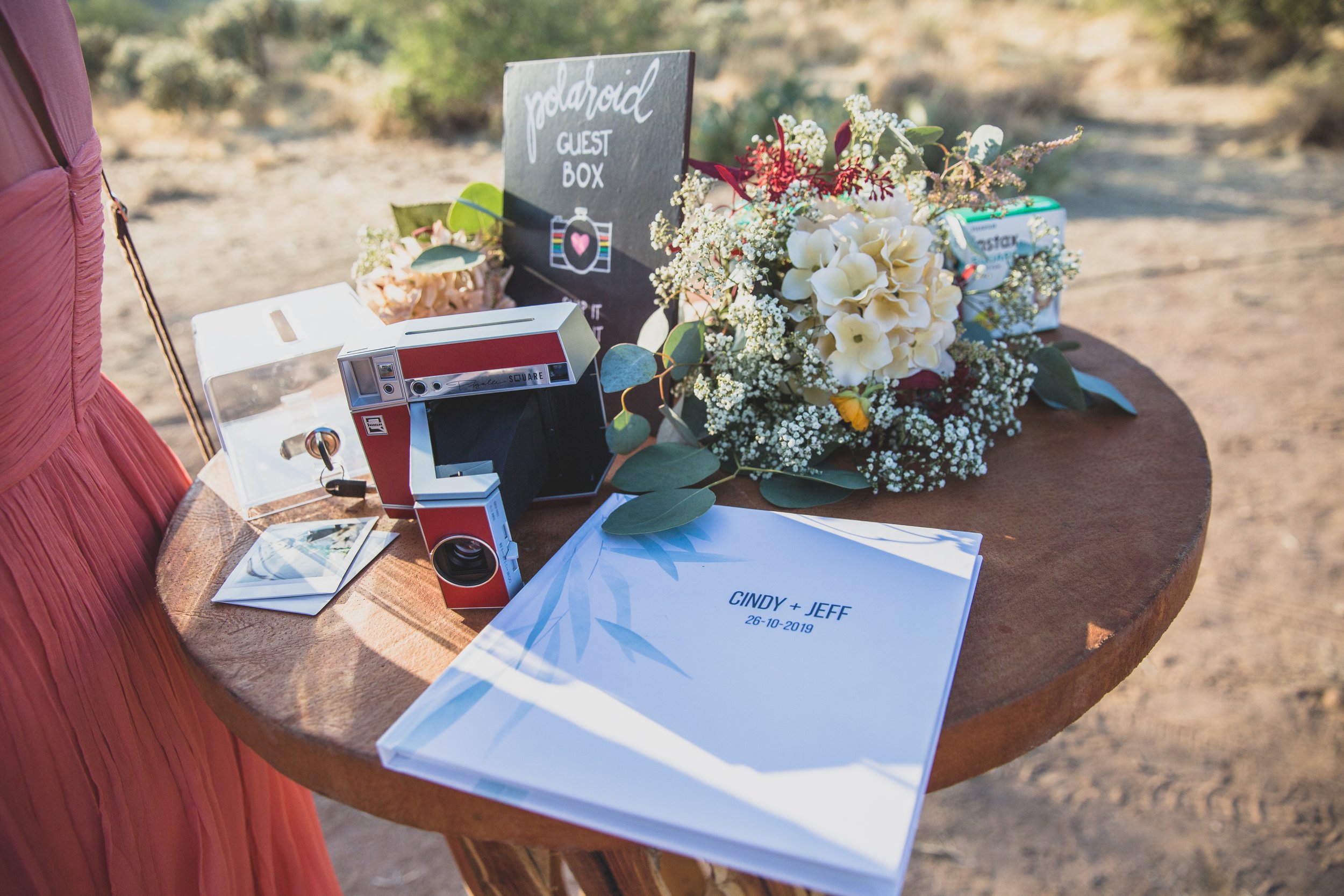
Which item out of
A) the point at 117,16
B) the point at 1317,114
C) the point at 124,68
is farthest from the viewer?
the point at 117,16

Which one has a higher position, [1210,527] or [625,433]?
[625,433]

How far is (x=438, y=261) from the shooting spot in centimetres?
117

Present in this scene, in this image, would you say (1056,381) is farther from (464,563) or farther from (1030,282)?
(464,563)

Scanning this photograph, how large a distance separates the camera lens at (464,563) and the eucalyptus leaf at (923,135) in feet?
2.57

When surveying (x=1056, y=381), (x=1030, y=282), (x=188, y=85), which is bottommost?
(x=188, y=85)

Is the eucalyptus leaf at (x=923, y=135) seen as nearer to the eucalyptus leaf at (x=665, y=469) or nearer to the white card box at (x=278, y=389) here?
the eucalyptus leaf at (x=665, y=469)

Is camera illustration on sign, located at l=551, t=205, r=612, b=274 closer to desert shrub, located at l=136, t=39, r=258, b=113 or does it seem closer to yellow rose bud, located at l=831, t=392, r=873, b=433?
yellow rose bud, located at l=831, t=392, r=873, b=433

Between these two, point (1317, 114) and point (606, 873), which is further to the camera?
point (1317, 114)

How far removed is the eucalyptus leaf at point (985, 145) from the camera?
3.48 feet

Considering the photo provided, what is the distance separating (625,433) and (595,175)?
505 mm

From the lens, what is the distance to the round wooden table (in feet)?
2.29

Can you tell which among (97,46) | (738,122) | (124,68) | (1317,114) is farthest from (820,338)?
(97,46)

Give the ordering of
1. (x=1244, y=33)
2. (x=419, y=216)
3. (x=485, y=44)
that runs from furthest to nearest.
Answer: (x=1244, y=33), (x=485, y=44), (x=419, y=216)

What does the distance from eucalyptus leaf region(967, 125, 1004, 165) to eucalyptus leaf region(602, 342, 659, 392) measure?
1.71 feet
